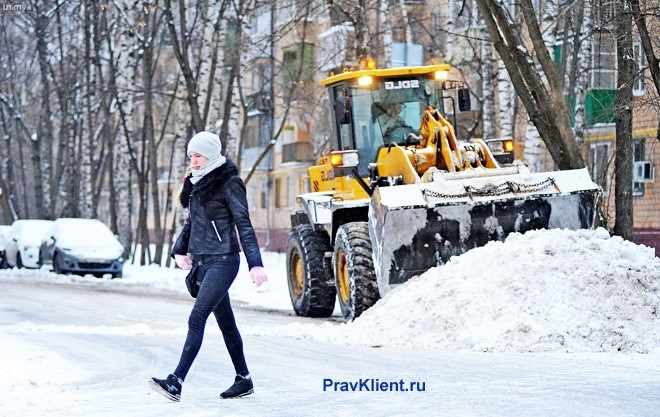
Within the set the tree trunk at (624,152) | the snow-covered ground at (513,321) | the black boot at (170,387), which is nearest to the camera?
the black boot at (170,387)

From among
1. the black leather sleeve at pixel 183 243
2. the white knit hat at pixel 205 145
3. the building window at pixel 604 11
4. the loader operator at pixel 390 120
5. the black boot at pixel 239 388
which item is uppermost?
the building window at pixel 604 11

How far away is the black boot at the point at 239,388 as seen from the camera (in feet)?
31.3

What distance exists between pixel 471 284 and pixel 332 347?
153cm

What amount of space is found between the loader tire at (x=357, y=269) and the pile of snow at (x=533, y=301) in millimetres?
1150

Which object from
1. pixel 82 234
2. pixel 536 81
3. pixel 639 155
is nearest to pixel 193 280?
pixel 536 81

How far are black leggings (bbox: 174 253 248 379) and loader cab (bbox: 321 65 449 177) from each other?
9.25 meters

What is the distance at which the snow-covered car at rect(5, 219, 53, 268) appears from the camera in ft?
115

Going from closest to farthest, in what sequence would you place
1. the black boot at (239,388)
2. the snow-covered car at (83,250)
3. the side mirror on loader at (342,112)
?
1. the black boot at (239,388)
2. the side mirror on loader at (342,112)
3. the snow-covered car at (83,250)

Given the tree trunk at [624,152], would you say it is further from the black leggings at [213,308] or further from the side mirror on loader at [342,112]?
the black leggings at [213,308]

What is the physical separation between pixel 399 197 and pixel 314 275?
337 centimetres

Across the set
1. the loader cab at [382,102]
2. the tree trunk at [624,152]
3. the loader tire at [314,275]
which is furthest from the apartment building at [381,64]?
the loader tire at [314,275]

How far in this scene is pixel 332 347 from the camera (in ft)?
44.9

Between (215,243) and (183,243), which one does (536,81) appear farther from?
(215,243)

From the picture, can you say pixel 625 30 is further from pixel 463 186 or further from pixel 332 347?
pixel 332 347
